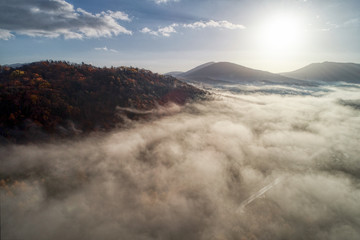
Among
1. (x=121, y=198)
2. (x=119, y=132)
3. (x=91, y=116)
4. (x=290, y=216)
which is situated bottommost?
(x=290, y=216)

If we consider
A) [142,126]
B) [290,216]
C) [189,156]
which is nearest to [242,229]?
[290,216]

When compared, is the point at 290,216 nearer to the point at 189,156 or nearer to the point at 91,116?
the point at 189,156

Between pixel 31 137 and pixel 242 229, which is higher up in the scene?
pixel 31 137

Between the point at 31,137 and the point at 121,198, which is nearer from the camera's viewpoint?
the point at 121,198

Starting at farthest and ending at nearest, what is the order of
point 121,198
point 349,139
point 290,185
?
1. point 349,139
2. point 290,185
3. point 121,198

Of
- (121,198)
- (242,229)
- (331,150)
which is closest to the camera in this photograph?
(242,229)

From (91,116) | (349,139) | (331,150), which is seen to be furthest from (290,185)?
(349,139)

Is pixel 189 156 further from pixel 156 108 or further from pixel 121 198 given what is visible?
pixel 156 108
